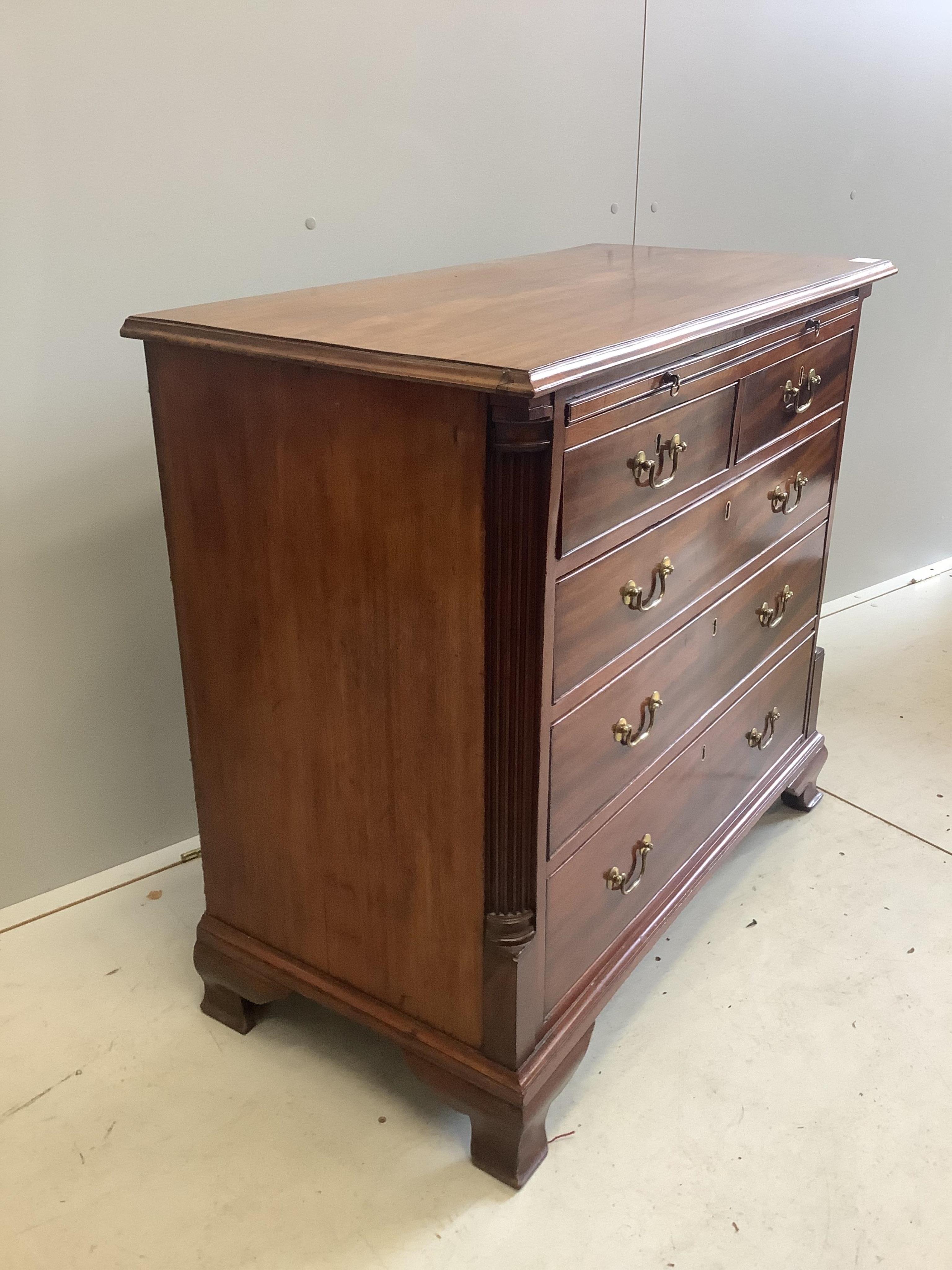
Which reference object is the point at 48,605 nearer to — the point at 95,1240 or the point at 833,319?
the point at 95,1240

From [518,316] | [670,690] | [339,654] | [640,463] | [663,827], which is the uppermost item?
[518,316]

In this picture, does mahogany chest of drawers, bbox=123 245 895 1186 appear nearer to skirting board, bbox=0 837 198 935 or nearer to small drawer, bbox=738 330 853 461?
small drawer, bbox=738 330 853 461

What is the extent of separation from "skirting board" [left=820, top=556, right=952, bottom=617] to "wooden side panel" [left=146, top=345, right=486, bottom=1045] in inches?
78.5

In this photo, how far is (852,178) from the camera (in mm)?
2717

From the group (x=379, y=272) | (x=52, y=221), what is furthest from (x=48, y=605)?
(x=379, y=272)

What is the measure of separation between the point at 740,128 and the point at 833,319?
0.92 m

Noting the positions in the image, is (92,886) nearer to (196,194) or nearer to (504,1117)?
(504,1117)

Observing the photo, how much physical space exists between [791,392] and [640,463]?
494mm

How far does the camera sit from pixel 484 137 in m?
1.98

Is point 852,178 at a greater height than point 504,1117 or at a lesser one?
greater

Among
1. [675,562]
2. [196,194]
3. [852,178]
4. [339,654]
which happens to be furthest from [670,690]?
[852,178]

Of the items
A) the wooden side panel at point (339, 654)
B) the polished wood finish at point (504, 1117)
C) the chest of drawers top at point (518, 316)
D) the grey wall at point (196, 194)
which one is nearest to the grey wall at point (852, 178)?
the grey wall at point (196, 194)

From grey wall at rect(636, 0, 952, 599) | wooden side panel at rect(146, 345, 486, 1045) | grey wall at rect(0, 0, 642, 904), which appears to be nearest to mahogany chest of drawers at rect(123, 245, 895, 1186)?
wooden side panel at rect(146, 345, 486, 1045)

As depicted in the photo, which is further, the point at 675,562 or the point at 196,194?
the point at 196,194
